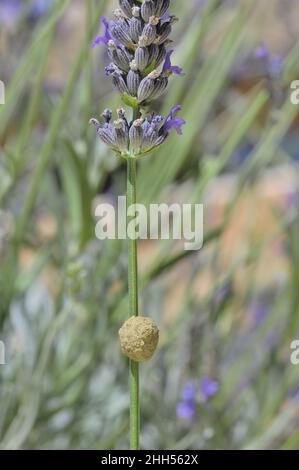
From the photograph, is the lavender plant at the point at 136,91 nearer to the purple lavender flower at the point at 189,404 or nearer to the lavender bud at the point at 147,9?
the lavender bud at the point at 147,9

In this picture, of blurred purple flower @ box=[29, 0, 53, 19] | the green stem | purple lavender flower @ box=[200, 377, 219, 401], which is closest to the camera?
the green stem

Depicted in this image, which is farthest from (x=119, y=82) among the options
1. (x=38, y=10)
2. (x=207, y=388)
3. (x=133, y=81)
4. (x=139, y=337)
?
(x=38, y=10)

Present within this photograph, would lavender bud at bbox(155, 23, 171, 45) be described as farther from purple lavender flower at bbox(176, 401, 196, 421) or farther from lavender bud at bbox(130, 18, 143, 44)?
purple lavender flower at bbox(176, 401, 196, 421)

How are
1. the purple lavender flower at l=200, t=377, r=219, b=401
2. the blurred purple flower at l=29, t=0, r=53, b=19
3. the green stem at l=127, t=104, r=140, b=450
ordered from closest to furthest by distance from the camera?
the green stem at l=127, t=104, r=140, b=450 → the purple lavender flower at l=200, t=377, r=219, b=401 → the blurred purple flower at l=29, t=0, r=53, b=19

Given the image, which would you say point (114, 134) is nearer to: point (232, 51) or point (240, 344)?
point (232, 51)

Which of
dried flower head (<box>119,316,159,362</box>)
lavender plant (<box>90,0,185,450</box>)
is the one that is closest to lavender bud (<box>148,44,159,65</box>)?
lavender plant (<box>90,0,185,450</box>)

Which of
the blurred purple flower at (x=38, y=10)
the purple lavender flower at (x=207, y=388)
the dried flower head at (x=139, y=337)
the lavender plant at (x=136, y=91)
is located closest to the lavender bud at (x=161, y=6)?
the lavender plant at (x=136, y=91)

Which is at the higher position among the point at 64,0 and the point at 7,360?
the point at 64,0
